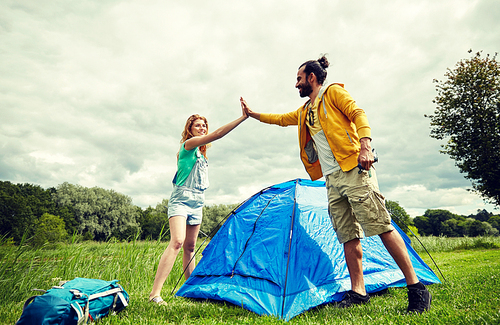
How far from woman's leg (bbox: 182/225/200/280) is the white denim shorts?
0.09m

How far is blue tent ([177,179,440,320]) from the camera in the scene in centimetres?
286

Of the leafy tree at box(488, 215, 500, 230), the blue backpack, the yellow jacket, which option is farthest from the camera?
the leafy tree at box(488, 215, 500, 230)

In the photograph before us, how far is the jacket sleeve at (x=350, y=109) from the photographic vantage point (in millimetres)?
2500

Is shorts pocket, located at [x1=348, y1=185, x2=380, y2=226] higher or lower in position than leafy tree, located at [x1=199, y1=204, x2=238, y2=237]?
lower

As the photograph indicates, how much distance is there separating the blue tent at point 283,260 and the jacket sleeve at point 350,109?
1.24m

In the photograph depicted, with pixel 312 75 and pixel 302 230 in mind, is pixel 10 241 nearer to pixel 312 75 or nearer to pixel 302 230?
pixel 302 230

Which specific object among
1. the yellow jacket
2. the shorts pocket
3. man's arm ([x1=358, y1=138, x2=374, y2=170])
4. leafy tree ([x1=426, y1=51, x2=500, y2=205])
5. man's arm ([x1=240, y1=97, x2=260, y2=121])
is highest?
leafy tree ([x1=426, y1=51, x2=500, y2=205])

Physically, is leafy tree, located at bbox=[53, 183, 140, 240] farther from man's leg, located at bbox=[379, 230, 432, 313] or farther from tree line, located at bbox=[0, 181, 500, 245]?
man's leg, located at bbox=[379, 230, 432, 313]

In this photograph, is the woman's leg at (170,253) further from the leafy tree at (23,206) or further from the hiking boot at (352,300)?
the leafy tree at (23,206)

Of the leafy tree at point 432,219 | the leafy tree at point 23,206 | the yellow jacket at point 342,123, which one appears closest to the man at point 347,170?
the yellow jacket at point 342,123

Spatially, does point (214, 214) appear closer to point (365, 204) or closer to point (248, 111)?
point (248, 111)

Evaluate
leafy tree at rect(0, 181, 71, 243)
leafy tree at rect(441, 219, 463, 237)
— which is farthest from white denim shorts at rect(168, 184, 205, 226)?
leafy tree at rect(441, 219, 463, 237)

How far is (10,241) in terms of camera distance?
476 centimetres

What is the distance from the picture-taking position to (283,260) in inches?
119
